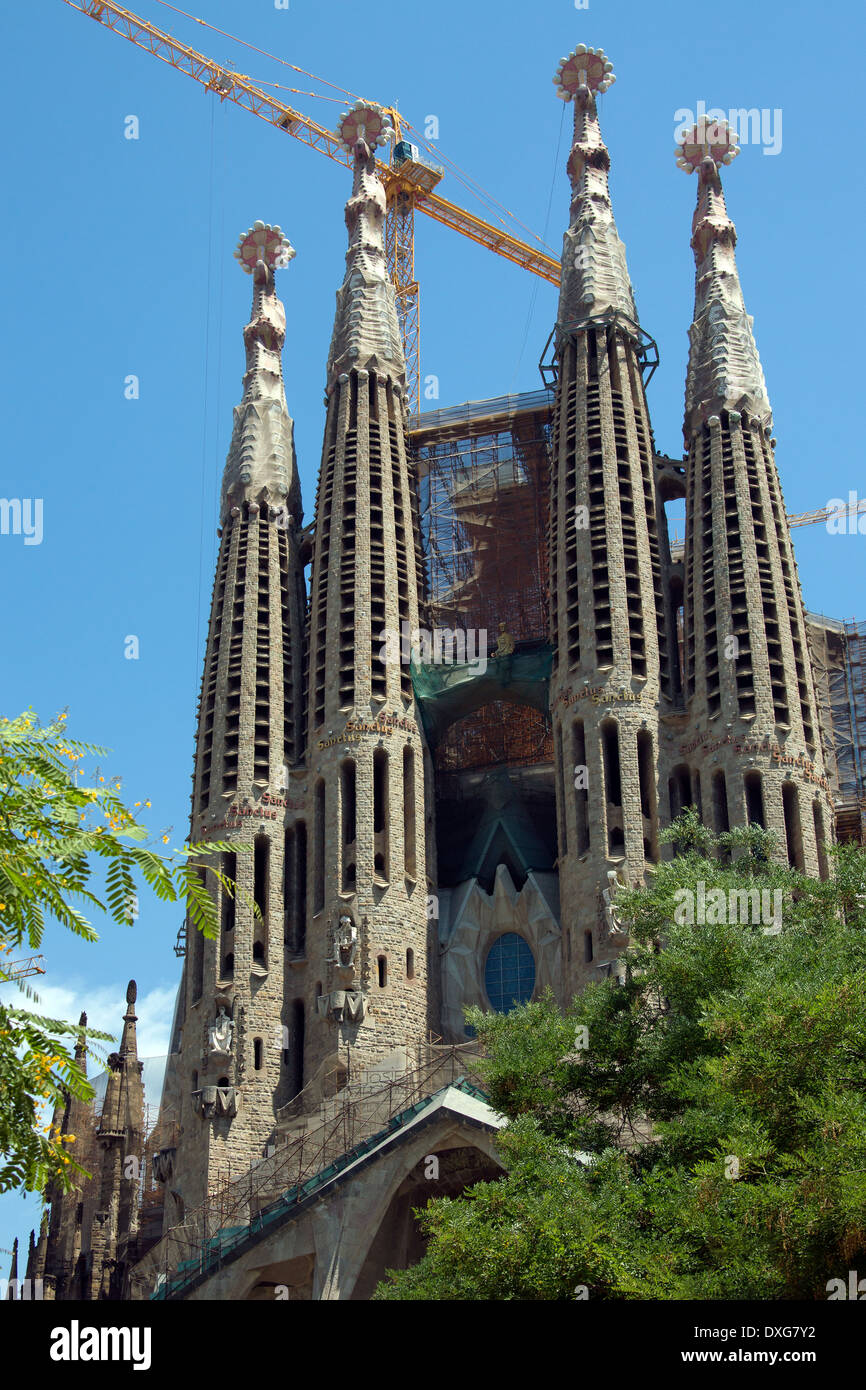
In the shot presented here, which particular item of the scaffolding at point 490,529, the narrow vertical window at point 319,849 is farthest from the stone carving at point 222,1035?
the scaffolding at point 490,529

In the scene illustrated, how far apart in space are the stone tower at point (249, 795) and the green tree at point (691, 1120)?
20915mm

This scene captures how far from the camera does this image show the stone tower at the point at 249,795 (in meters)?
56.0

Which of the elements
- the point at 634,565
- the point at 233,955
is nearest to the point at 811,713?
the point at 634,565

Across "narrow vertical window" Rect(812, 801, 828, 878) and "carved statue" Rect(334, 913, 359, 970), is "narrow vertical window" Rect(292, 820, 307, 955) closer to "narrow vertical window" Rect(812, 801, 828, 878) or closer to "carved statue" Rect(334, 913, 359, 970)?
"carved statue" Rect(334, 913, 359, 970)

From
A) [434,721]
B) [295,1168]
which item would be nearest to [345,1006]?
[295,1168]

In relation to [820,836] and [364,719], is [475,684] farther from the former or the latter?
[820,836]

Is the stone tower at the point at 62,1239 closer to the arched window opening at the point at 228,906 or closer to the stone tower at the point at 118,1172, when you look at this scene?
the stone tower at the point at 118,1172

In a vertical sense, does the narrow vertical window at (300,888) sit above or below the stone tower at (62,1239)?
above

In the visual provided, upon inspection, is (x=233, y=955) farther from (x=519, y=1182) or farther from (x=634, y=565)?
(x=519, y=1182)

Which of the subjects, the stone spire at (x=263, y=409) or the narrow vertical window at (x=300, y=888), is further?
the stone spire at (x=263, y=409)

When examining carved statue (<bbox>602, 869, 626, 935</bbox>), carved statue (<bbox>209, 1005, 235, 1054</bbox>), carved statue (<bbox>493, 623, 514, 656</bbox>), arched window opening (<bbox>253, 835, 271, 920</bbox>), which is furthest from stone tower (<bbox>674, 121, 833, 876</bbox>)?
carved statue (<bbox>209, 1005, 235, 1054</bbox>)

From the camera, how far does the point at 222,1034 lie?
184 ft
